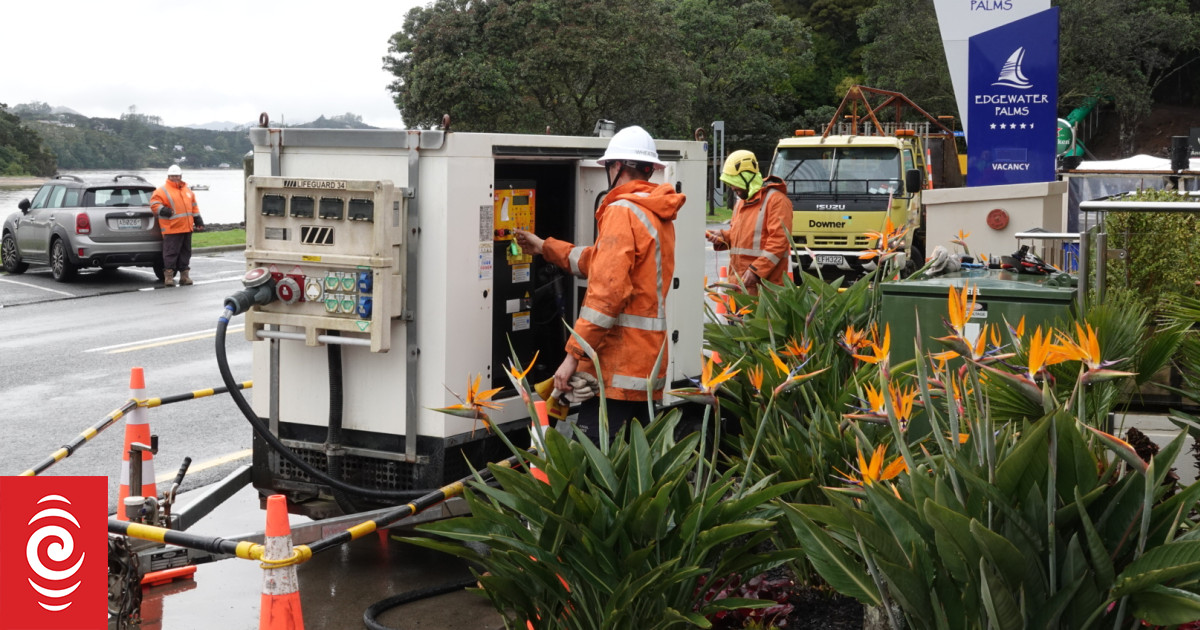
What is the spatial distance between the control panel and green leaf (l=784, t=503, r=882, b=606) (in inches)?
99.0

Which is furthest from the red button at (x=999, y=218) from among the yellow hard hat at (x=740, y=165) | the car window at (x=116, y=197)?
the car window at (x=116, y=197)

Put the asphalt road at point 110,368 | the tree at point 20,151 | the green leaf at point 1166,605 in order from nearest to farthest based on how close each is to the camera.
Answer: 1. the green leaf at point 1166,605
2. the asphalt road at point 110,368
3. the tree at point 20,151

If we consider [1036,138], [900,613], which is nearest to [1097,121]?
[1036,138]

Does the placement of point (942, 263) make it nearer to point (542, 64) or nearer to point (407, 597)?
point (407, 597)

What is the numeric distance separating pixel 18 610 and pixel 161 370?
7.50m

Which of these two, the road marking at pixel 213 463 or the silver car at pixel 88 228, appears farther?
the silver car at pixel 88 228

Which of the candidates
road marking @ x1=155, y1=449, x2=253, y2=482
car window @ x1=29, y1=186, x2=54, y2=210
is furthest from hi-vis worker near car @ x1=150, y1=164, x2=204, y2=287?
road marking @ x1=155, y1=449, x2=253, y2=482

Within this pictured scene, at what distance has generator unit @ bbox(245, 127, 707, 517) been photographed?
5.43 meters

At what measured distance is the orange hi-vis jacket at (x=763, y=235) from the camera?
8312 millimetres

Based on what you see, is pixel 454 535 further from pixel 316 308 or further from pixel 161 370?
pixel 161 370

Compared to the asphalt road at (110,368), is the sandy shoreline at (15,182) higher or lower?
higher

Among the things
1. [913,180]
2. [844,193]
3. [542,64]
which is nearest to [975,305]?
[913,180]

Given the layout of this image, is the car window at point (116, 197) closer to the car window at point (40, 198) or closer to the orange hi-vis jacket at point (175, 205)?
the orange hi-vis jacket at point (175, 205)

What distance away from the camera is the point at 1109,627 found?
3051 millimetres
